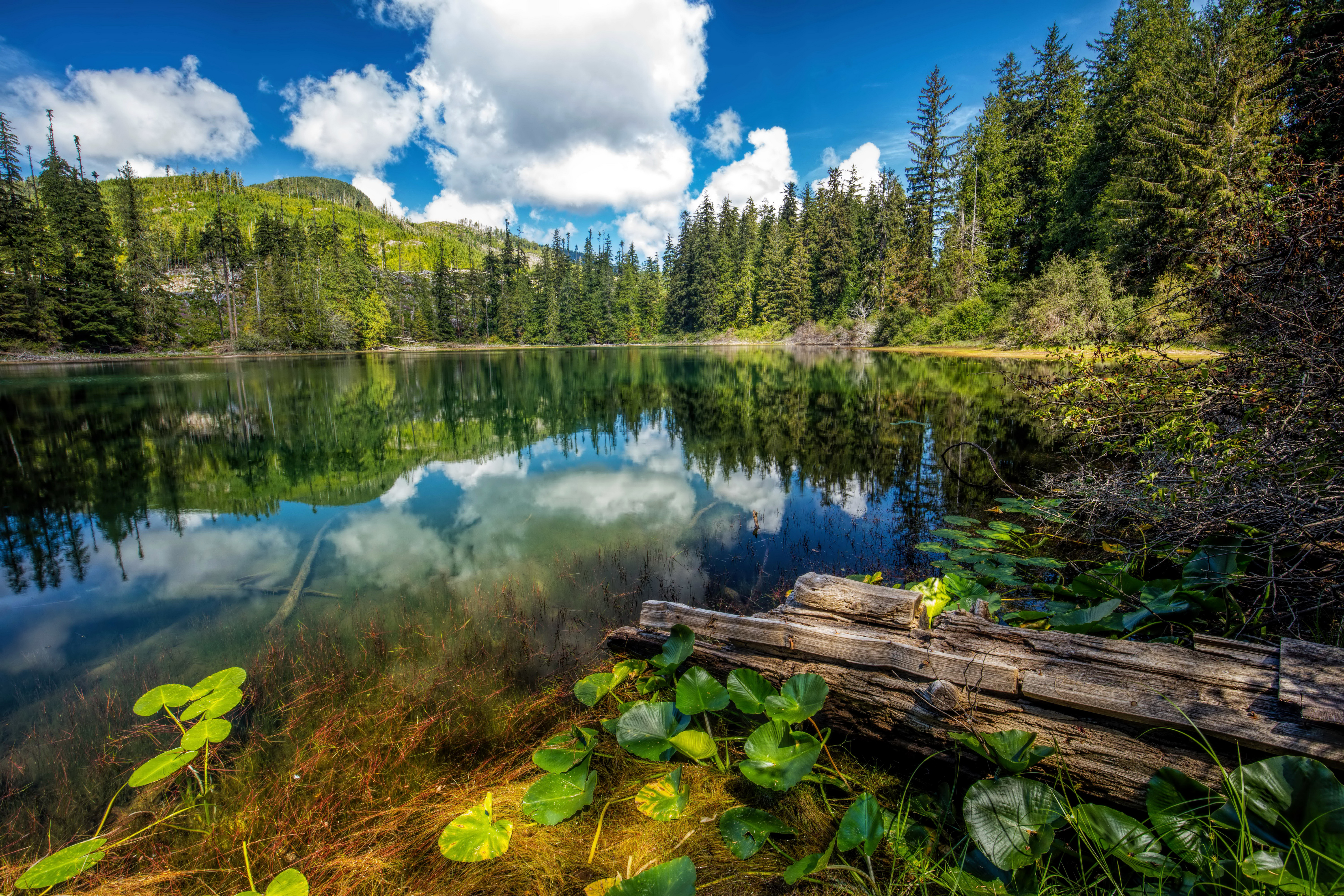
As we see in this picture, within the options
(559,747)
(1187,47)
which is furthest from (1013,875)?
(1187,47)

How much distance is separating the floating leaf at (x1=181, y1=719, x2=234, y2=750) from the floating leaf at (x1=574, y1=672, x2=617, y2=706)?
1.54 meters

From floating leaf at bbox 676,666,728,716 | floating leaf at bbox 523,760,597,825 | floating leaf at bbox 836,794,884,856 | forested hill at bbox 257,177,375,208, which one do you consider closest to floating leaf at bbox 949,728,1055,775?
floating leaf at bbox 836,794,884,856

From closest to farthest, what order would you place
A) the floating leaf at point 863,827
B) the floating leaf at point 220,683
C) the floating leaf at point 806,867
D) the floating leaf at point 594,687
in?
1. the floating leaf at point 806,867
2. the floating leaf at point 863,827
3. the floating leaf at point 220,683
4. the floating leaf at point 594,687

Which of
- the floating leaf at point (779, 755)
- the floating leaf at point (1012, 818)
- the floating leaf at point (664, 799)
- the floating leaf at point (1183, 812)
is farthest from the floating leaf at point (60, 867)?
the floating leaf at point (1183, 812)

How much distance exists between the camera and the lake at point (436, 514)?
4.52 metres

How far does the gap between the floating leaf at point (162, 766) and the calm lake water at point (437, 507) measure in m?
2.10

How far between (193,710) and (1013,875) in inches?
134

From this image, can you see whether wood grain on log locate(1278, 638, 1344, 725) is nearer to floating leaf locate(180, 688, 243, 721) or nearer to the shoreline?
floating leaf locate(180, 688, 243, 721)

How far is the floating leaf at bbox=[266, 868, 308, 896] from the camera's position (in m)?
1.70

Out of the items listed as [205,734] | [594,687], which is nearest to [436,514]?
[205,734]

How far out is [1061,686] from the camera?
6.16 feet

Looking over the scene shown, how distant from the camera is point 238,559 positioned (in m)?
5.84

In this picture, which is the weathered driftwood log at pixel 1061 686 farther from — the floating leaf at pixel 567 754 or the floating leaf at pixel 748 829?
the floating leaf at pixel 567 754

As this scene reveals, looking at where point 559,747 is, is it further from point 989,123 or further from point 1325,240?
point 989,123
